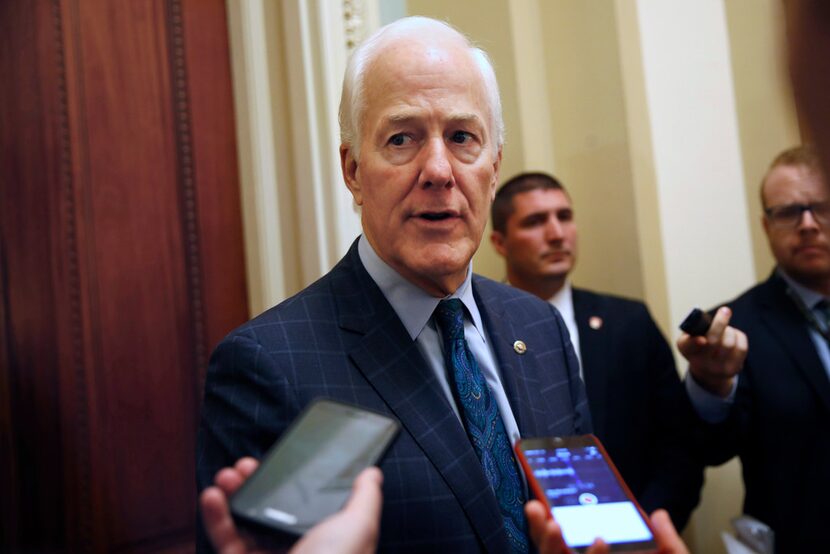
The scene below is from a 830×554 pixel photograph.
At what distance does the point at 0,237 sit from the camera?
2094mm

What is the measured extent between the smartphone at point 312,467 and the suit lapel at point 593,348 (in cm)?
185

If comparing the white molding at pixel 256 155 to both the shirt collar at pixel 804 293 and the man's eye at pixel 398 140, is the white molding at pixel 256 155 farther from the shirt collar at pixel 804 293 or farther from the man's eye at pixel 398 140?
the shirt collar at pixel 804 293

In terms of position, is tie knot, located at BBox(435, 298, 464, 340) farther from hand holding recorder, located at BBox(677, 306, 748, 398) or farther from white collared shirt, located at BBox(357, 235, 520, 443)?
hand holding recorder, located at BBox(677, 306, 748, 398)

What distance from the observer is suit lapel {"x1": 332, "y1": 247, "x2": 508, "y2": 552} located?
1385 mm

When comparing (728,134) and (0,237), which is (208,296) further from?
(728,134)

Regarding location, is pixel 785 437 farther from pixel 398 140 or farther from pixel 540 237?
pixel 398 140

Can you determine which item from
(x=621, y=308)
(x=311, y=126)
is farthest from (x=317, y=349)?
(x=621, y=308)

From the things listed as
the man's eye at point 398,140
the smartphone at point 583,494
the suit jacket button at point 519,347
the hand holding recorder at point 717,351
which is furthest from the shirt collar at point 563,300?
the smartphone at point 583,494

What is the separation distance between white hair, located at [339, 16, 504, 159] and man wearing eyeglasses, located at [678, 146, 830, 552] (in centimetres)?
105

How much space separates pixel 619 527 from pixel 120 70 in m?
1.82

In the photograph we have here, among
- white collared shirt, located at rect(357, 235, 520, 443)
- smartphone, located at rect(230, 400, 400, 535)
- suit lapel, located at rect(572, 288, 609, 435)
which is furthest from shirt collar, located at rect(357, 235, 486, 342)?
suit lapel, located at rect(572, 288, 609, 435)

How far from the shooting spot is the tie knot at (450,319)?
1.57m

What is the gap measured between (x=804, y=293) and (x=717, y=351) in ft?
2.41

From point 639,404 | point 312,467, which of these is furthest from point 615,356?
point 312,467
